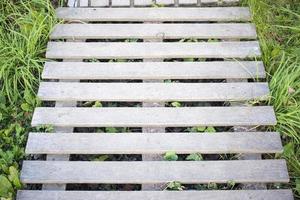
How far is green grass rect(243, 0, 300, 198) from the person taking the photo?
2.74 metres

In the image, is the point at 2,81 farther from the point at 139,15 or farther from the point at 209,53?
the point at 209,53

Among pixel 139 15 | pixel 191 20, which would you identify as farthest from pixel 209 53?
pixel 139 15

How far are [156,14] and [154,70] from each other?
620mm

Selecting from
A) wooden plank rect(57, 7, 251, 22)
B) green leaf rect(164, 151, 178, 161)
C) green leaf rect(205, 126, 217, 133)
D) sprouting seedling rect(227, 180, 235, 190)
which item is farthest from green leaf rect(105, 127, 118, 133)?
wooden plank rect(57, 7, 251, 22)

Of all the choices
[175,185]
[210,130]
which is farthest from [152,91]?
[175,185]

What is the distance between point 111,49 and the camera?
316 cm

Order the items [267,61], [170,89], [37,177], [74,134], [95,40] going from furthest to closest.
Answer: [95,40] < [267,61] < [170,89] < [74,134] < [37,177]

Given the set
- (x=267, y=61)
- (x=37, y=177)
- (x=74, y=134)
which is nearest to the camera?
(x=37, y=177)

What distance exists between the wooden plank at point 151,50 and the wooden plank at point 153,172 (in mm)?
915

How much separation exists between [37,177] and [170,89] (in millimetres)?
1090

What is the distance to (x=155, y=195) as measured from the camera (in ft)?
8.00

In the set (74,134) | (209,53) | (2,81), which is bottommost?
(74,134)

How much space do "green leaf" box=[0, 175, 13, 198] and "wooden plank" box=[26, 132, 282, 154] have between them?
0.24 metres

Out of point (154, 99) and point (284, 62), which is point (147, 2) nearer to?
point (154, 99)
